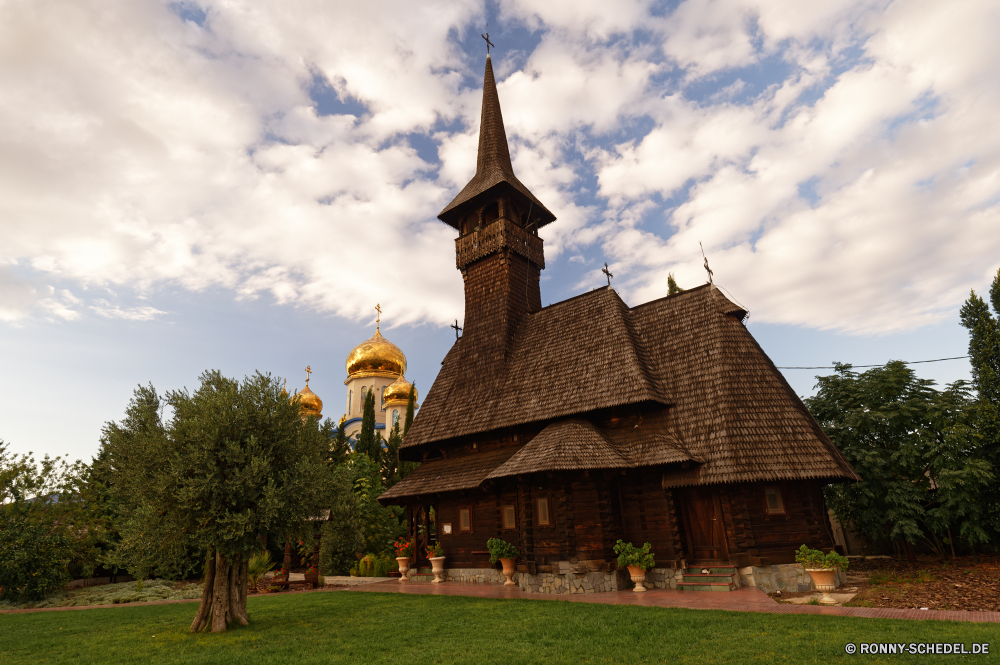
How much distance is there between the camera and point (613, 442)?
16391mm

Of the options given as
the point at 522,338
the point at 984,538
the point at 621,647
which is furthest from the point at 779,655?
the point at 522,338

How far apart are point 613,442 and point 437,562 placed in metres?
8.15

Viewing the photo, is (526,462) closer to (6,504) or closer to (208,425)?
(208,425)

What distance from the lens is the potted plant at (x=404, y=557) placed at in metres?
20.5

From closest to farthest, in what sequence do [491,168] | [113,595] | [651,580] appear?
[651,580] → [113,595] → [491,168]

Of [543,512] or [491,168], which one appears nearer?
[543,512]

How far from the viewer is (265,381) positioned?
11266 mm

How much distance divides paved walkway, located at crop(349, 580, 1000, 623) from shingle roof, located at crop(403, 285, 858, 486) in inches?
110

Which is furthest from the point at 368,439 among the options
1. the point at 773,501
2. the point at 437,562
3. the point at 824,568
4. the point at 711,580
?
the point at 824,568

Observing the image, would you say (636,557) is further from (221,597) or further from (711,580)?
(221,597)

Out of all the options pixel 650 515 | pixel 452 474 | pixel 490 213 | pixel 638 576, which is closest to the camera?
pixel 638 576

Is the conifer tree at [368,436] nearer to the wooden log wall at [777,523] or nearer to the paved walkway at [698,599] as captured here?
the paved walkway at [698,599]

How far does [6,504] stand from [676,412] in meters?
23.0

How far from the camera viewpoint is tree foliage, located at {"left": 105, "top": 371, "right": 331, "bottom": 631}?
9.78 m
